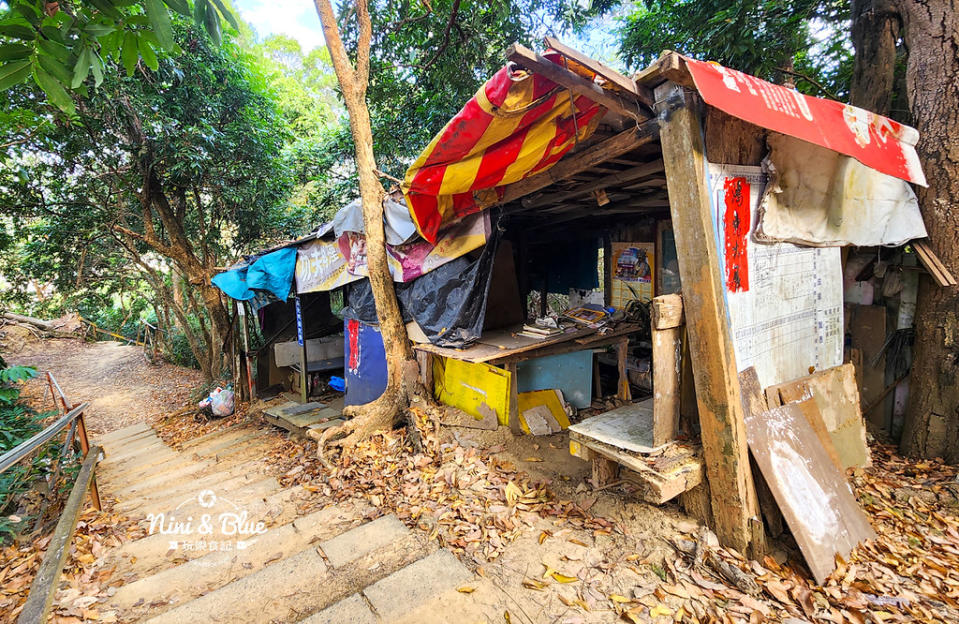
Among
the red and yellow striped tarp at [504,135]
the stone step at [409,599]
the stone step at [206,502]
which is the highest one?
the red and yellow striped tarp at [504,135]

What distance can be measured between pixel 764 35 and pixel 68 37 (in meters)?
7.41

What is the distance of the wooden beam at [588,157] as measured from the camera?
2963mm

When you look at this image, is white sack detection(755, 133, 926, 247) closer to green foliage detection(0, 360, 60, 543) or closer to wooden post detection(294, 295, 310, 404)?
green foliage detection(0, 360, 60, 543)

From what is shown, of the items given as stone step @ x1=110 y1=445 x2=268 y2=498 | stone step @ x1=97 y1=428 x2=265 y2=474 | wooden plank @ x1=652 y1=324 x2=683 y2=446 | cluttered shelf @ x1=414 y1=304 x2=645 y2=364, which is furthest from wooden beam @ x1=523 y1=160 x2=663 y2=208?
stone step @ x1=97 y1=428 x2=265 y2=474

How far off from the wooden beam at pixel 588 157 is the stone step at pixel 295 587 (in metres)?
3.43

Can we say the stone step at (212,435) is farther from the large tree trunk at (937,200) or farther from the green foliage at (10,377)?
the large tree trunk at (937,200)

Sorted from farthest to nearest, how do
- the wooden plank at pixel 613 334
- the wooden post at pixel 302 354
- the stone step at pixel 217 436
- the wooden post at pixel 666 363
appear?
the wooden post at pixel 302 354, the stone step at pixel 217 436, the wooden plank at pixel 613 334, the wooden post at pixel 666 363

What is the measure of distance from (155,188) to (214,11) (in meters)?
10.0

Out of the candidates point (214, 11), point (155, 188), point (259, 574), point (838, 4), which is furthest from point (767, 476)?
point (155, 188)

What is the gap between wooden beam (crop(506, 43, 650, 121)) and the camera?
229cm

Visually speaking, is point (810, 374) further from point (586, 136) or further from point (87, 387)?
point (87, 387)

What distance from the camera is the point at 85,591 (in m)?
3.18

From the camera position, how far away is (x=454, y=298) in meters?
5.48

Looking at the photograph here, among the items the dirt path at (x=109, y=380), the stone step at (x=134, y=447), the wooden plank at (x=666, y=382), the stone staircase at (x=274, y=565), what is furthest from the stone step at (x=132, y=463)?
the wooden plank at (x=666, y=382)
